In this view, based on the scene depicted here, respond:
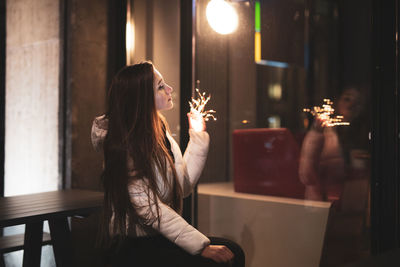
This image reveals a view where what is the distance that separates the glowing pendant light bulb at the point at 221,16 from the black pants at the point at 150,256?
1554mm

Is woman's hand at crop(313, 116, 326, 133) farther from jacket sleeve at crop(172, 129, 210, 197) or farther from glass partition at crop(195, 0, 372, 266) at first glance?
jacket sleeve at crop(172, 129, 210, 197)

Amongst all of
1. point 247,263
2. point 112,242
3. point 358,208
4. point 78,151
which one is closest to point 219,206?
point 247,263

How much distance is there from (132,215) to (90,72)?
1816 mm

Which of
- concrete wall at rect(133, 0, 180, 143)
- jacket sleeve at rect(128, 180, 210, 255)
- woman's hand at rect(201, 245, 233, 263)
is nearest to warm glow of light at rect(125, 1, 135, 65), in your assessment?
concrete wall at rect(133, 0, 180, 143)

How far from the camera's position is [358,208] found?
235 cm

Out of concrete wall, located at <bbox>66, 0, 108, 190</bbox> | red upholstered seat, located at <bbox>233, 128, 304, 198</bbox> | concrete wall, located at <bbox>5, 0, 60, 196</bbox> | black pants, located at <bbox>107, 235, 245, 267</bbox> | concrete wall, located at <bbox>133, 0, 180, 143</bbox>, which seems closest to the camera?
black pants, located at <bbox>107, 235, 245, 267</bbox>

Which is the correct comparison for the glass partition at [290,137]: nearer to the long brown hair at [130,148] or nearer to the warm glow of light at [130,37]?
the warm glow of light at [130,37]

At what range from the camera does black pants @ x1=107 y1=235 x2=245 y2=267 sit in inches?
60.4

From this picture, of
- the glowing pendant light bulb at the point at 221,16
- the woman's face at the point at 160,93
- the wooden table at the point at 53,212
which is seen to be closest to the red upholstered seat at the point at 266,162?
the glowing pendant light bulb at the point at 221,16

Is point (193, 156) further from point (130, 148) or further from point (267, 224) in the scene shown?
point (267, 224)

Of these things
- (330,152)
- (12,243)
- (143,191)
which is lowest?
(12,243)

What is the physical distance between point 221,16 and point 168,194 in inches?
56.9

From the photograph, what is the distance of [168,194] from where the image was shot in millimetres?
1711

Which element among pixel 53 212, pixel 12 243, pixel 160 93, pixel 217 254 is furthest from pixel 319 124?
pixel 12 243
